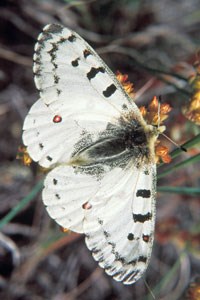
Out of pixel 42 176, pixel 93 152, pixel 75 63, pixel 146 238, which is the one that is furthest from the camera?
pixel 42 176

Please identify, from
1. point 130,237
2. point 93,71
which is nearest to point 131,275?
point 130,237

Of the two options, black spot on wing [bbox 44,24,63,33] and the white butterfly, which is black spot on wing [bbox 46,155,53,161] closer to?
the white butterfly

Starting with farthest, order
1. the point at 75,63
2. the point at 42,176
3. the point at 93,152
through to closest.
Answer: the point at 42,176
the point at 93,152
the point at 75,63

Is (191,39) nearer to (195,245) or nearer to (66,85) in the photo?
(195,245)

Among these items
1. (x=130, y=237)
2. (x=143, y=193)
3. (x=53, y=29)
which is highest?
(x=53, y=29)

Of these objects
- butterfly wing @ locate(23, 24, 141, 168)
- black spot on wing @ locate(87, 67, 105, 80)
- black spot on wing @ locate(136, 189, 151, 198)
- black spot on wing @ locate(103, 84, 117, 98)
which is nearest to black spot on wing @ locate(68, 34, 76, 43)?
butterfly wing @ locate(23, 24, 141, 168)

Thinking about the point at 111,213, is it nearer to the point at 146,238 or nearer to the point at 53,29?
the point at 146,238

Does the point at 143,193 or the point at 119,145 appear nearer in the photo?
the point at 143,193

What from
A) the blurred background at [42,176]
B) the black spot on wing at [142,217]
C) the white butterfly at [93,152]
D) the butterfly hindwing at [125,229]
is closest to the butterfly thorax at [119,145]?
the white butterfly at [93,152]
